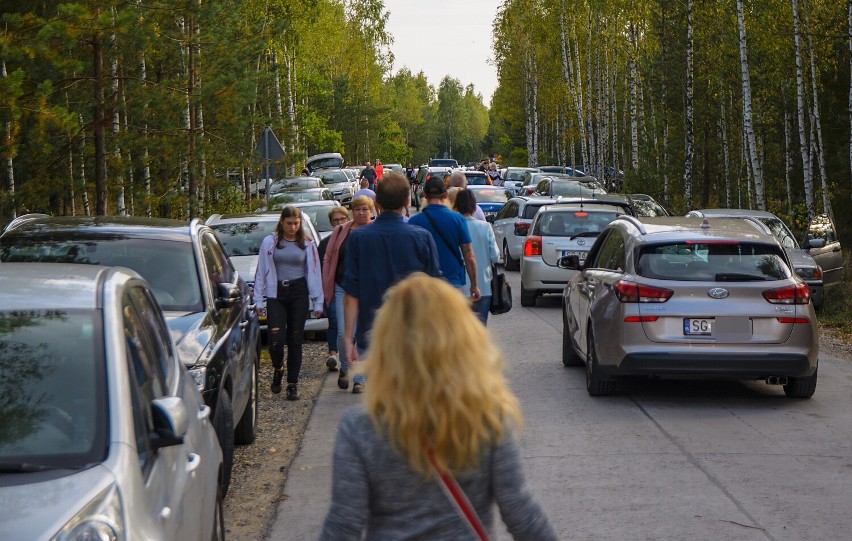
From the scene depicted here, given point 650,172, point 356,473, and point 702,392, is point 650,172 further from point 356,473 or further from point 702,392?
point 356,473

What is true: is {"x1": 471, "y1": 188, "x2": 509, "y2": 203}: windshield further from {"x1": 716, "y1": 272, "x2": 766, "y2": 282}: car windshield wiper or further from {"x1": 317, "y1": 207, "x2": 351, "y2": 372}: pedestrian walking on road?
{"x1": 716, "y1": 272, "x2": 766, "y2": 282}: car windshield wiper

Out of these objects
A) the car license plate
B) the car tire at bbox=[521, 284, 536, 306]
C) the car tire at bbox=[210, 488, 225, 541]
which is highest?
the car license plate

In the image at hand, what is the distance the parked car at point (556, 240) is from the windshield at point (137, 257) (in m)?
11.1

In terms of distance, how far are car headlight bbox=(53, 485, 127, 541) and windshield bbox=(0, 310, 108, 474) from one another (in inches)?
11.6

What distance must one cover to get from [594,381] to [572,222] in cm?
896

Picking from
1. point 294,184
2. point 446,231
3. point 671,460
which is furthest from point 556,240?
point 294,184

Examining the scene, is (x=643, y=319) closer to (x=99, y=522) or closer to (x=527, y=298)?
(x=99, y=522)

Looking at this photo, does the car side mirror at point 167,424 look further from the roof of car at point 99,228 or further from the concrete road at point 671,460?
the roof of car at point 99,228

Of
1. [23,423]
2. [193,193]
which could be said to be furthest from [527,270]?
[23,423]

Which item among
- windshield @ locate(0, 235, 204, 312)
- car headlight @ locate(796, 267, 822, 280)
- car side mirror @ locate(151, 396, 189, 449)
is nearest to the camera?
car side mirror @ locate(151, 396, 189, 449)

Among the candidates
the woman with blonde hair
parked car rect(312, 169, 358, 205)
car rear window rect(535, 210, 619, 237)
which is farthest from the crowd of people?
parked car rect(312, 169, 358, 205)

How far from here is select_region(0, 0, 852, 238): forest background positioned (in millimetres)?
16266

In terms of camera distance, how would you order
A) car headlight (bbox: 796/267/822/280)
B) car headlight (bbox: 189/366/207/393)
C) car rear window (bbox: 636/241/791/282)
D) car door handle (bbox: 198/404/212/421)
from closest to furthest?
car door handle (bbox: 198/404/212/421) < car headlight (bbox: 189/366/207/393) < car rear window (bbox: 636/241/791/282) < car headlight (bbox: 796/267/822/280)

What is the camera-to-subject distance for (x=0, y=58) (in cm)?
1324
